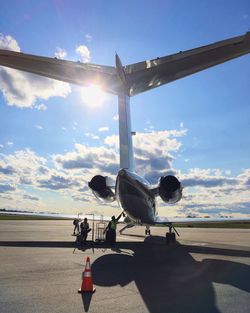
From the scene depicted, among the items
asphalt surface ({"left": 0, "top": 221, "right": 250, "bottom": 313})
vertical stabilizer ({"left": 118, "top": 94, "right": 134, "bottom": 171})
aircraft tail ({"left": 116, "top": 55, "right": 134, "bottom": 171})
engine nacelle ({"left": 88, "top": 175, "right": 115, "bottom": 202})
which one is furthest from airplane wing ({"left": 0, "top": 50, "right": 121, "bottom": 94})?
asphalt surface ({"left": 0, "top": 221, "right": 250, "bottom": 313})

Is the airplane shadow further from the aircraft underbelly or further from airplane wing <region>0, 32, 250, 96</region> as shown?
airplane wing <region>0, 32, 250, 96</region>

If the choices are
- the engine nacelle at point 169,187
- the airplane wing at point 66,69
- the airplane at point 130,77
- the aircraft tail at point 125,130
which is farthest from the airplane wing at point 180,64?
the engine nacelle at point 169,187

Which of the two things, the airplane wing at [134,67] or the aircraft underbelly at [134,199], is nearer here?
the airplane wing at [134,67]

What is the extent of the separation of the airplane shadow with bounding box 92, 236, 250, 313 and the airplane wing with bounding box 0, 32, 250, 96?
665 cm

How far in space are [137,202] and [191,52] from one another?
262 inches

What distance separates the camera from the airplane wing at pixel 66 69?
11.2 m

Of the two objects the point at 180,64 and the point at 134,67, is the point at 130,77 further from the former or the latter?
the point at 180,64

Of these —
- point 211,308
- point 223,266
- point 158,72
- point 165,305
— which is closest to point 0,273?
point 165,305

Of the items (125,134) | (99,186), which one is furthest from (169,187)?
(99,186)

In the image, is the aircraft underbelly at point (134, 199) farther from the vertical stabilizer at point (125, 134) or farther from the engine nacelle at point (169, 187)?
the vertical stabilizer at point (125, 134)

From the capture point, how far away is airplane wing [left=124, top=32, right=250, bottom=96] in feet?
35.8

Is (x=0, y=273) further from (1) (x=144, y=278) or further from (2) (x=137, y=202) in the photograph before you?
(2) (x=137, y=202)

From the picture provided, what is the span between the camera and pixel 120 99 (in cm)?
1559

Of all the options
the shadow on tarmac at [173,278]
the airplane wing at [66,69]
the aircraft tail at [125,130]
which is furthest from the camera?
the aircraft tail at [125,130]
